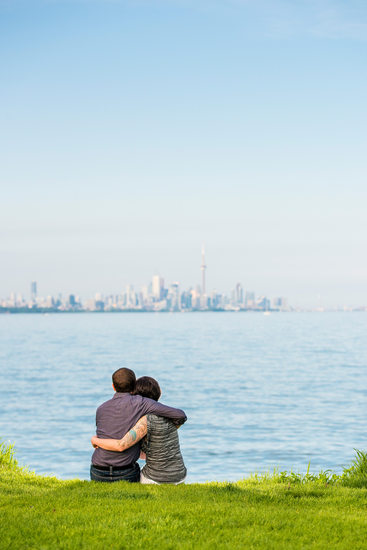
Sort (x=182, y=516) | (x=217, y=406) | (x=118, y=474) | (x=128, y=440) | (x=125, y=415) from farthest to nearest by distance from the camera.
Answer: (x=217, y=406), (x=118, y=474), (x=125, y=415), (x=128, y=440), (x=182, y=516)

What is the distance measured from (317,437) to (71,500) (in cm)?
1987

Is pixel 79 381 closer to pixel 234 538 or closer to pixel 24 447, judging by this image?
pixel 24 447

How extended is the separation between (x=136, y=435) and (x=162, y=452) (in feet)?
1.44

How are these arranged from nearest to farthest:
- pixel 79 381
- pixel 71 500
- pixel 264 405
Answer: pixel 71 500
pixel 264 405
pixel 79 381

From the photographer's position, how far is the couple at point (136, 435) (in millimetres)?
8375

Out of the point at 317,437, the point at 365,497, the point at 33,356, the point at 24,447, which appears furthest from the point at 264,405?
the point at 33,356

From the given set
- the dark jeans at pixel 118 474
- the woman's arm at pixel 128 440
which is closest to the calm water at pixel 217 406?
the dark jeans at pixel 118 474

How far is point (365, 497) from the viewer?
827 centimetres

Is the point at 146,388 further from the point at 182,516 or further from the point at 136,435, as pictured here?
the point at 182,516

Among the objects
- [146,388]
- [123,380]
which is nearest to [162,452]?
[146,388]

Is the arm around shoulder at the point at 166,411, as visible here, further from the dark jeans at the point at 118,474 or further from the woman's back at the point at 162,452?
the dark jeans at the point at 118,474

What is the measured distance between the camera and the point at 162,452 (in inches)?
335

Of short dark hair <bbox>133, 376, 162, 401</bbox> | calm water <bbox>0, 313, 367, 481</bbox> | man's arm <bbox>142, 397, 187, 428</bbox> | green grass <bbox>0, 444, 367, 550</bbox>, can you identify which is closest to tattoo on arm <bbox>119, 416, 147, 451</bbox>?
man's arm <bbox>142, 397, 187, 428</bbox>

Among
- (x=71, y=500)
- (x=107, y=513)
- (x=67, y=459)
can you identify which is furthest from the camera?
(x=67, y=459)
